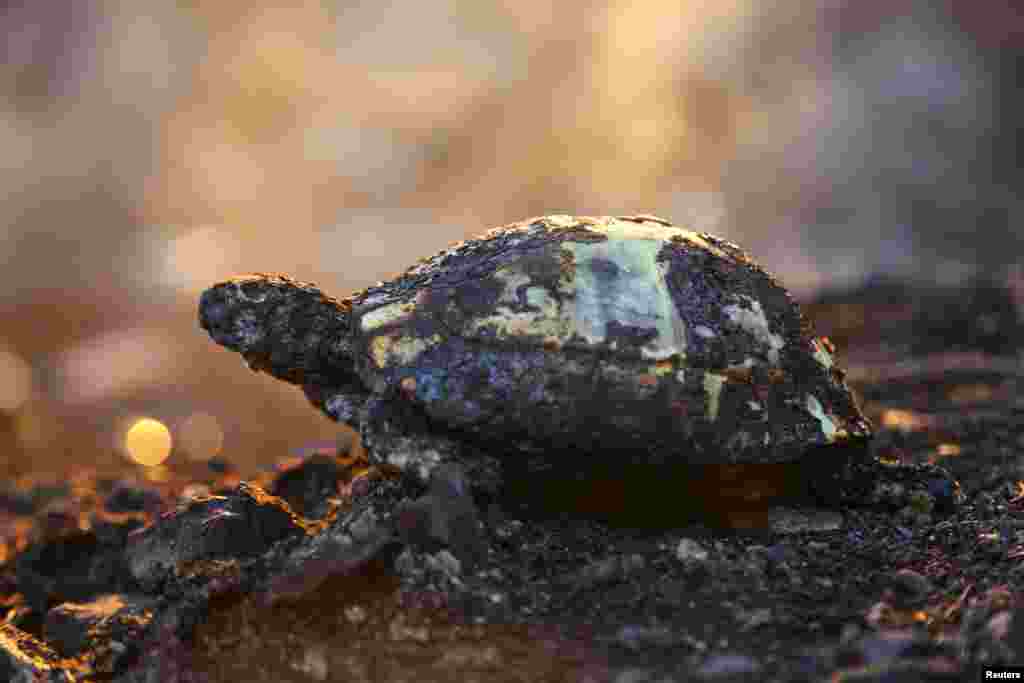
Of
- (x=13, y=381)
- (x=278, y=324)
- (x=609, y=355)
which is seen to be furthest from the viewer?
(x=13, y=381)

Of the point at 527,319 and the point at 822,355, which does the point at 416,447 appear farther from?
the point at 822,355

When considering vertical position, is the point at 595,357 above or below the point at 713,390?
above

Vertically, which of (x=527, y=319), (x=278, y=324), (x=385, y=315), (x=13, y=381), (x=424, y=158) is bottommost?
(x=527, y=319)

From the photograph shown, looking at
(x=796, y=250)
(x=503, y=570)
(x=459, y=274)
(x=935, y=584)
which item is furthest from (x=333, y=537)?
(x=796, y=250)

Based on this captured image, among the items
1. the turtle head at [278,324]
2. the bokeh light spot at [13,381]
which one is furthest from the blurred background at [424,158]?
the turtle head at [278,324]

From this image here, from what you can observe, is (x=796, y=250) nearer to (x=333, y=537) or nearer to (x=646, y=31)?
(x=646, y=31)

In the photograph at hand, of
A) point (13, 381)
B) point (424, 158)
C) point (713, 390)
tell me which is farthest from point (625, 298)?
point (424, 158)

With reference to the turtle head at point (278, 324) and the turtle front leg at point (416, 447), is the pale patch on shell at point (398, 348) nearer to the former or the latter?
the turtle front leg at point (416, 447)
